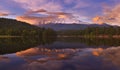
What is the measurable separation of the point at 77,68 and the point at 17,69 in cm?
633

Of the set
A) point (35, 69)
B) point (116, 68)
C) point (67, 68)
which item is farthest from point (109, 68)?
point (35, 69)

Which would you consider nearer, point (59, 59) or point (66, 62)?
point (66, 62)

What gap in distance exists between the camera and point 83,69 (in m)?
21.9

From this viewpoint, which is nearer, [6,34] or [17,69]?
[17,69]

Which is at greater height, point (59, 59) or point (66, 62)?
point (66, 62)

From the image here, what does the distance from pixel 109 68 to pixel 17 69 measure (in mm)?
9767

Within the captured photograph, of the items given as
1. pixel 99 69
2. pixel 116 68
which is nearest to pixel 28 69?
pixel 99 69

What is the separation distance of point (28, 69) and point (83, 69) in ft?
18.7

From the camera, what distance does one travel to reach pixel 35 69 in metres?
21.5

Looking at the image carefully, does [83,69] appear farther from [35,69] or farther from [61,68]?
[35,69]

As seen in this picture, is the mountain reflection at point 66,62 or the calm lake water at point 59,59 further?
the calm lake water at point 59,59

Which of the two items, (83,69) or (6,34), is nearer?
(83,69)

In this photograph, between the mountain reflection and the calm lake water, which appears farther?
the calm lake water

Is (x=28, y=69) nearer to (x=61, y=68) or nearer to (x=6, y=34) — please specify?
(x=61, y=68)
